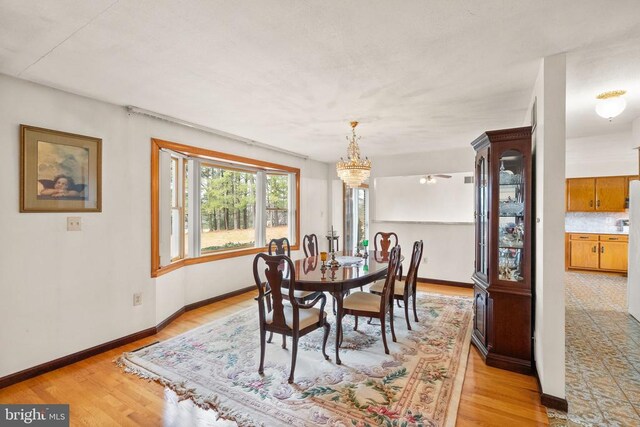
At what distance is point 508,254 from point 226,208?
12.9 feet

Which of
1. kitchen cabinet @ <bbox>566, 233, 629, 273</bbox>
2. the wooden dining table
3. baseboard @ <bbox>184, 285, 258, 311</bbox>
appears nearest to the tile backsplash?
kitchen cabinet @ <bbox>566, 233, 629, 273</bbox>

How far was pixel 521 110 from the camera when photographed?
3.43m

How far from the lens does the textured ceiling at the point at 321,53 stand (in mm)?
1701

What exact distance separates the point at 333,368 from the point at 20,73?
351 centimetres

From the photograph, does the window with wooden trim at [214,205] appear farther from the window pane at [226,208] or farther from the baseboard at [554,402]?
the baseboard at [554,402]

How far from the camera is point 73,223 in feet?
9.36

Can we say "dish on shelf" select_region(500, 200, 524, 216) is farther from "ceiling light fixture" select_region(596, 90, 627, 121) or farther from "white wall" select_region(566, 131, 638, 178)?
"white wall" select_region(566, 131, 638, 178)

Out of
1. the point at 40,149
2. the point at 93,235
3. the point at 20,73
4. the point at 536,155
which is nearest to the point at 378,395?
the point at 536,155

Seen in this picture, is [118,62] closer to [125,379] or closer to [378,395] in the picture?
[125,379]

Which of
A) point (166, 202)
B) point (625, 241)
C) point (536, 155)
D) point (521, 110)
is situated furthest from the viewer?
point (625, 241)

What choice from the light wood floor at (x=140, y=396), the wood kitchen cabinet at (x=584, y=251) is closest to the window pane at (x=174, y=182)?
the light wood floor at (x=140, y=396)

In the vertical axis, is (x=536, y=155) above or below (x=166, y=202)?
above

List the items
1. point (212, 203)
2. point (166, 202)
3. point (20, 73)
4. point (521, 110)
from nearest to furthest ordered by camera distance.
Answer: point (20, 73)
point (521, 110)
point (166, 202)
point (212, 203)
